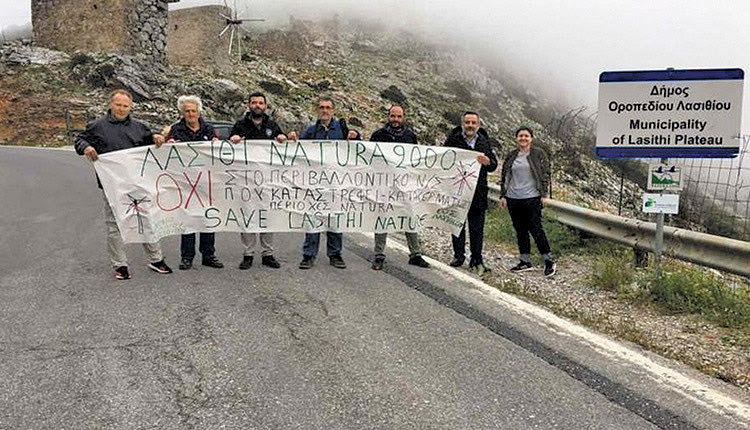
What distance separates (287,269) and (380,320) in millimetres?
2002

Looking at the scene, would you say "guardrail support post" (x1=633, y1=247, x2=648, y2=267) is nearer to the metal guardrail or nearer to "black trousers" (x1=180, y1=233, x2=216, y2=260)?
the metal guardrail

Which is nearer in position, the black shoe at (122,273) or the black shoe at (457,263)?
the black shoe at (122,273)

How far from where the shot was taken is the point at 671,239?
21.4ft

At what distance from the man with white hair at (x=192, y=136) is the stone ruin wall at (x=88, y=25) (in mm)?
31967

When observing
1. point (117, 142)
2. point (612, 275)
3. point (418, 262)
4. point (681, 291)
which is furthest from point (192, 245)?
point (681, 291)

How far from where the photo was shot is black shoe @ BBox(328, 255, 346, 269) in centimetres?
693

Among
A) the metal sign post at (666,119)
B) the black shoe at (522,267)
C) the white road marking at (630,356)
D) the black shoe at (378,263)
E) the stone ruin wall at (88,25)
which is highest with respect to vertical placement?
the stone ruin wall at (88,25)

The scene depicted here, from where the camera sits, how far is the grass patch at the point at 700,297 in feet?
17.6

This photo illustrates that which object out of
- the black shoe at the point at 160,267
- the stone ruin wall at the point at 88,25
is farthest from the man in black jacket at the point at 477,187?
the stone ruin wall at the point at 88,25

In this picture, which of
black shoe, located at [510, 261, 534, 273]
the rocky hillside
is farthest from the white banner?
the rocky hillside

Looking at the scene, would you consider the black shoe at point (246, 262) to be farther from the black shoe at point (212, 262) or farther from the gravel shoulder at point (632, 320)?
the gravel shoulder at point (632, 320)

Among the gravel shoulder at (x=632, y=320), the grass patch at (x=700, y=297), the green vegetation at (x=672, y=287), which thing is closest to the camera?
the gravel shoulder at (x=632, y=320)

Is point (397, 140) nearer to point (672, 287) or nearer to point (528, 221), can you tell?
point (528, 221)

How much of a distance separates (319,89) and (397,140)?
117ft
